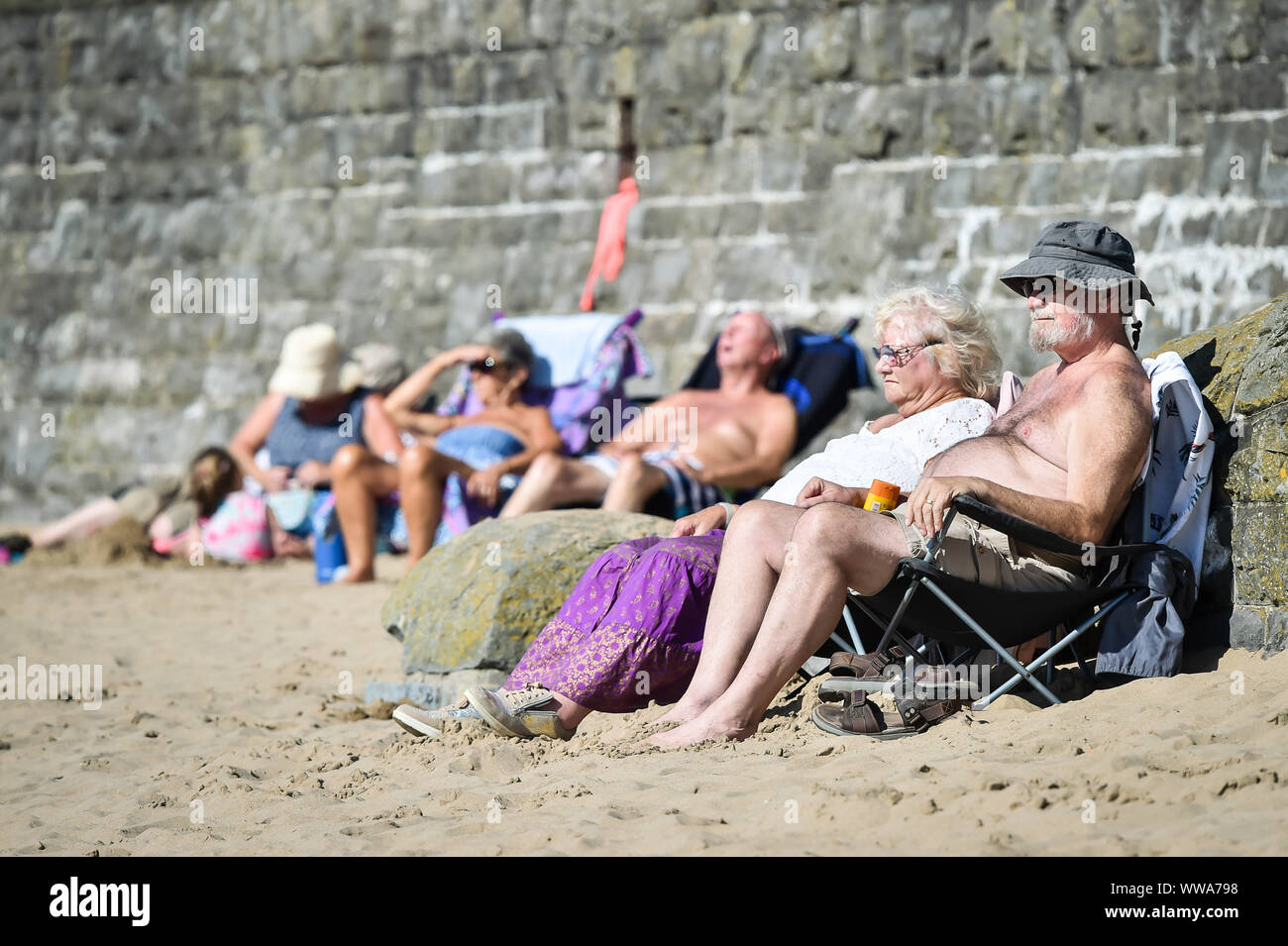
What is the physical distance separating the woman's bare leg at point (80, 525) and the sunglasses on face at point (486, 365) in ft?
7.91

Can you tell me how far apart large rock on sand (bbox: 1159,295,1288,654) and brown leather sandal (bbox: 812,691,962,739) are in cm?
73

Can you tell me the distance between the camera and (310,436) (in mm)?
8836

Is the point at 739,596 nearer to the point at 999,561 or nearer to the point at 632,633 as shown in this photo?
the point at 632,633

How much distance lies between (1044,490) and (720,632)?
879 mm

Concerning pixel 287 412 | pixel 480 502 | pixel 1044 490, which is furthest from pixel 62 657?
pixel 1044 490

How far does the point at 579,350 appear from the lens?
8.62 metres

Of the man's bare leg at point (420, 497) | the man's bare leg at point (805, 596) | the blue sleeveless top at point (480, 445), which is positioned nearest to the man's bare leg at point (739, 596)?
the man's bare leg at point (805, 596)

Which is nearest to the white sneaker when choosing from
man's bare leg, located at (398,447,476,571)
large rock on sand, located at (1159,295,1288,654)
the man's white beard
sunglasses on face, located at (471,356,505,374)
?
the man's white beard

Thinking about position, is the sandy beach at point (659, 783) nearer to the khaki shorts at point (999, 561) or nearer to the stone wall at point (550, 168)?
the khaki shorts at point (999, 561)

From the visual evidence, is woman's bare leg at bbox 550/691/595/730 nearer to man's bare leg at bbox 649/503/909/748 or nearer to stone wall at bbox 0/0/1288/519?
man's bare leg at bbox 649/503/909/748

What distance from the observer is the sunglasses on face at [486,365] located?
27.5 feet

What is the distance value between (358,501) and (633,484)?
5.22 ft

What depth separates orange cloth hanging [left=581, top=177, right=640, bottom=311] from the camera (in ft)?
30.5
